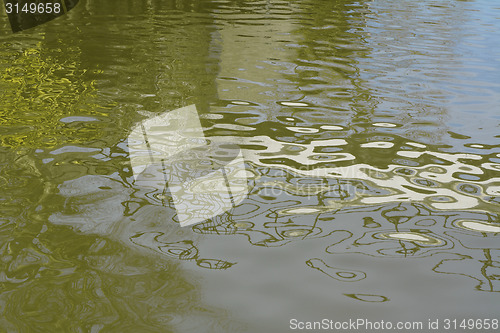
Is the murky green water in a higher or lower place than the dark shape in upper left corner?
lower

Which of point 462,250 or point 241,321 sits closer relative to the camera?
point 241,321

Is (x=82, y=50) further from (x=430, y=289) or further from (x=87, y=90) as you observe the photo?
(x=430, y=289)

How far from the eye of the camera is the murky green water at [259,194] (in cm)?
261

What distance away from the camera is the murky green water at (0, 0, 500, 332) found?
2.61m

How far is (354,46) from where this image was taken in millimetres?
8797

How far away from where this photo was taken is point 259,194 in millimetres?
3693

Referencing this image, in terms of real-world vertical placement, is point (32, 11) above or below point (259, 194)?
above

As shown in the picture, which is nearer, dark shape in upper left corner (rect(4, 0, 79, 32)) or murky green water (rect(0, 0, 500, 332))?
murky green water (rect(0, 0, 500, 332))

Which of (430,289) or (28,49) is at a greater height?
(28,49)

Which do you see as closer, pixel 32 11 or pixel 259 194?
pixel 259 194

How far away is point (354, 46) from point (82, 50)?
4068 mm

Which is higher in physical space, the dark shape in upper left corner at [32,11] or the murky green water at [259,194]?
the dark shape in upper left corner at [32,11]

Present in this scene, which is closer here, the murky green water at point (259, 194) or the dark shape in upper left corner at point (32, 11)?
the murky green water at point (259, 194)

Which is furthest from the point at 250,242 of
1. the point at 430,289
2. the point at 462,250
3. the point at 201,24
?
the point at 201,24
